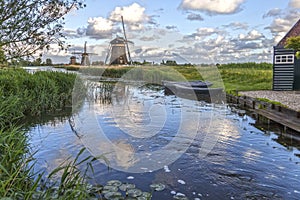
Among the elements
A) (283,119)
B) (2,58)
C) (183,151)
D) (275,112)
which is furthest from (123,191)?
(275,112)

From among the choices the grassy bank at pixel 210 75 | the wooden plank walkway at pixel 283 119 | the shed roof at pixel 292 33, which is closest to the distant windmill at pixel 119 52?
the grassy bank at pixel 210 75

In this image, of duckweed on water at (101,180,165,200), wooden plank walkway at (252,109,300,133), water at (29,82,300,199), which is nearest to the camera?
duckweed on water at (101,180,165,200)

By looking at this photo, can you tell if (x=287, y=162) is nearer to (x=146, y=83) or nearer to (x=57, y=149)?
(x=57, y=149)

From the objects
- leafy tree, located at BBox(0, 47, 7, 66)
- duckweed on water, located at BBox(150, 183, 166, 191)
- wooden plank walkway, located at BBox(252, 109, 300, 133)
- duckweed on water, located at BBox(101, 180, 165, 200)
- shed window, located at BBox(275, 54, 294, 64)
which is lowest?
duckweed on water, located at BBox(150, 183, 166, 191)

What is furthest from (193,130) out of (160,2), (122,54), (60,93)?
(122,54)

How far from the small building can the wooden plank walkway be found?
6363mm

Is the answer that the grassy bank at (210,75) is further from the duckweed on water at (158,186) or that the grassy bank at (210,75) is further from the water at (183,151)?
the duckweed on water at (158,186)

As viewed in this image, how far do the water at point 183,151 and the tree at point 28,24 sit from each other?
1.90 meters

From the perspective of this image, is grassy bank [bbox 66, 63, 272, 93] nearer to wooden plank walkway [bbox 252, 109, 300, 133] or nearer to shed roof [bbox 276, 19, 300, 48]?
shed roof [bbox 276, 19, 300, 48]

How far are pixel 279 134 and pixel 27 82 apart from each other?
7.26m

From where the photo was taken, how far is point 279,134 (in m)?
6.84

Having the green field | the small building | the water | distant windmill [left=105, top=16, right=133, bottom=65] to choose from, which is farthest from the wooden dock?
distant windmill [left=105, top=16, right=133, bottom=65]

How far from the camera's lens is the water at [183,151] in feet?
13.3

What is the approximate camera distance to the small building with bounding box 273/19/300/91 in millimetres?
14219
